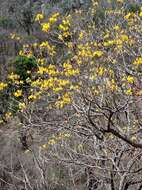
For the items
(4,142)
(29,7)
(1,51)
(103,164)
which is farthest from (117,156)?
(29,7)

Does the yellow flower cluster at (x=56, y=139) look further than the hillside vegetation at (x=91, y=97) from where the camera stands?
Yes

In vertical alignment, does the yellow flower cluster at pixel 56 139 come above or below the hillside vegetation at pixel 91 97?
below

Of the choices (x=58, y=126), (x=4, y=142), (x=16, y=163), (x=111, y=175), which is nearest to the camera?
(x=58, y=126)

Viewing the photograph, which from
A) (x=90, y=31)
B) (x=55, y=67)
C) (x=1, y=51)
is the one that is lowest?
(x=55, y=67)

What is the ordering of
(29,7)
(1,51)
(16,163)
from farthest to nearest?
(29,7)
(1,51)
(16,163)

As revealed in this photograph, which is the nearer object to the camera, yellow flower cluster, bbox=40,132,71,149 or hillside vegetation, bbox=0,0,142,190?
hillside vegetation, bbox=0,0,142,190

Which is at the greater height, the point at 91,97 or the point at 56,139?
the point at 91,97

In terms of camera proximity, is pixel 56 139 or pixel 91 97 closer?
pixel 91 97

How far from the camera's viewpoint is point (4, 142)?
98.1 feet

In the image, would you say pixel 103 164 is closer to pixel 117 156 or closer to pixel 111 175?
pixel 111 175

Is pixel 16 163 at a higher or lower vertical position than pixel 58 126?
lower

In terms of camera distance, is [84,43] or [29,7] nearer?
[84,43]

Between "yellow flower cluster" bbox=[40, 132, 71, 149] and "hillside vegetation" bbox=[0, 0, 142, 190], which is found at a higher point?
"hillside vegetation" bbox=[0, 0, 142, 190]

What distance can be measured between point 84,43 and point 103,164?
2.23 metres
